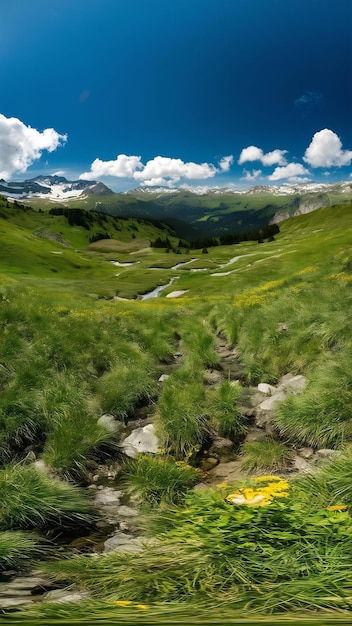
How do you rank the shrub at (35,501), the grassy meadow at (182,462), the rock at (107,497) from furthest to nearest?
1. the rock at (107,497)
2. the shrub at (35,501)
3. the grassy meadow at (182,462)

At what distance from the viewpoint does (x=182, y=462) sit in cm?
921

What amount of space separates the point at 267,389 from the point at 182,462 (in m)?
5.45

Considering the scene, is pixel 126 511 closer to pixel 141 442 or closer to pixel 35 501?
pixel 35 501

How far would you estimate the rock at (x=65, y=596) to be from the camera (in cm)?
450

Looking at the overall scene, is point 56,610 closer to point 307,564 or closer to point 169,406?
point 307,564

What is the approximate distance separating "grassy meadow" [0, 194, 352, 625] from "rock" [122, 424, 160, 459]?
271mm

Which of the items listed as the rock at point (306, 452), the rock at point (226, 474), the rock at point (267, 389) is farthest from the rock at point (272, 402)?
the rock at point (226, 474)

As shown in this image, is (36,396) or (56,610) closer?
(56,610)

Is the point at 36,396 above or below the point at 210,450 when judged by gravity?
above

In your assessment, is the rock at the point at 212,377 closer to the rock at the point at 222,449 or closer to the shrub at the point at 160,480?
the rock at the point at 222,449

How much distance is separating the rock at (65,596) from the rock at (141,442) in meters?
5.17

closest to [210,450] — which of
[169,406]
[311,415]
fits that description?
[169,406]

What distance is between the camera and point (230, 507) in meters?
5.73

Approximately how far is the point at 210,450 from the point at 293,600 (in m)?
6.66
